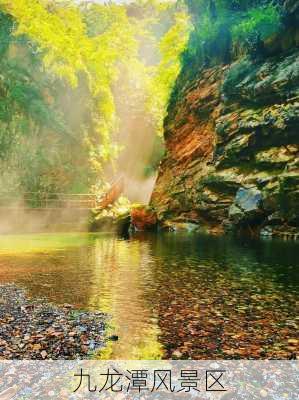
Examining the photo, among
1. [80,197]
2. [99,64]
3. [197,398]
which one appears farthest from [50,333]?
[99,64]

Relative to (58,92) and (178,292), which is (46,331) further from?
(58,92)

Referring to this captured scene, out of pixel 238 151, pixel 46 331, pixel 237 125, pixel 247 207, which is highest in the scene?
pixel 237 125

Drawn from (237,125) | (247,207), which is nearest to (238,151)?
(237,125)

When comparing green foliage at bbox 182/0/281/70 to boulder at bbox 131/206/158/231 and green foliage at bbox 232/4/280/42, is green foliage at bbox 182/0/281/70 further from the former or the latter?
boulder at bbox 131/206/158/231

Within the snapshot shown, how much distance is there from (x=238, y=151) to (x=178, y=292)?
75.2 feet

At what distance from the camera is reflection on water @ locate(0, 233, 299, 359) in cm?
798

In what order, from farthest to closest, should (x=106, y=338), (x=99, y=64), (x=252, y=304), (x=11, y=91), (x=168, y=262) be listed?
(x=99, y=64) → (x=11, y=91) → (x=168, y=262) → (x=252, y=304) → (x=106, y=338)

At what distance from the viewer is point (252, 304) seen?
1101cm

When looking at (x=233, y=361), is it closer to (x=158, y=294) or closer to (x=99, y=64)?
(x=158, y=294)

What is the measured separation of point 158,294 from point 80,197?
35.3 m

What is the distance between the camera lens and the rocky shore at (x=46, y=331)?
23.9ft

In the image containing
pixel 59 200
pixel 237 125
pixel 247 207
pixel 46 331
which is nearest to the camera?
pixel 46 331

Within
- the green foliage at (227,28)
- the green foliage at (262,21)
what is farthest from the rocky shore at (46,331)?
the green foliage at (227,28)

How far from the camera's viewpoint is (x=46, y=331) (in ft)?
27.5
